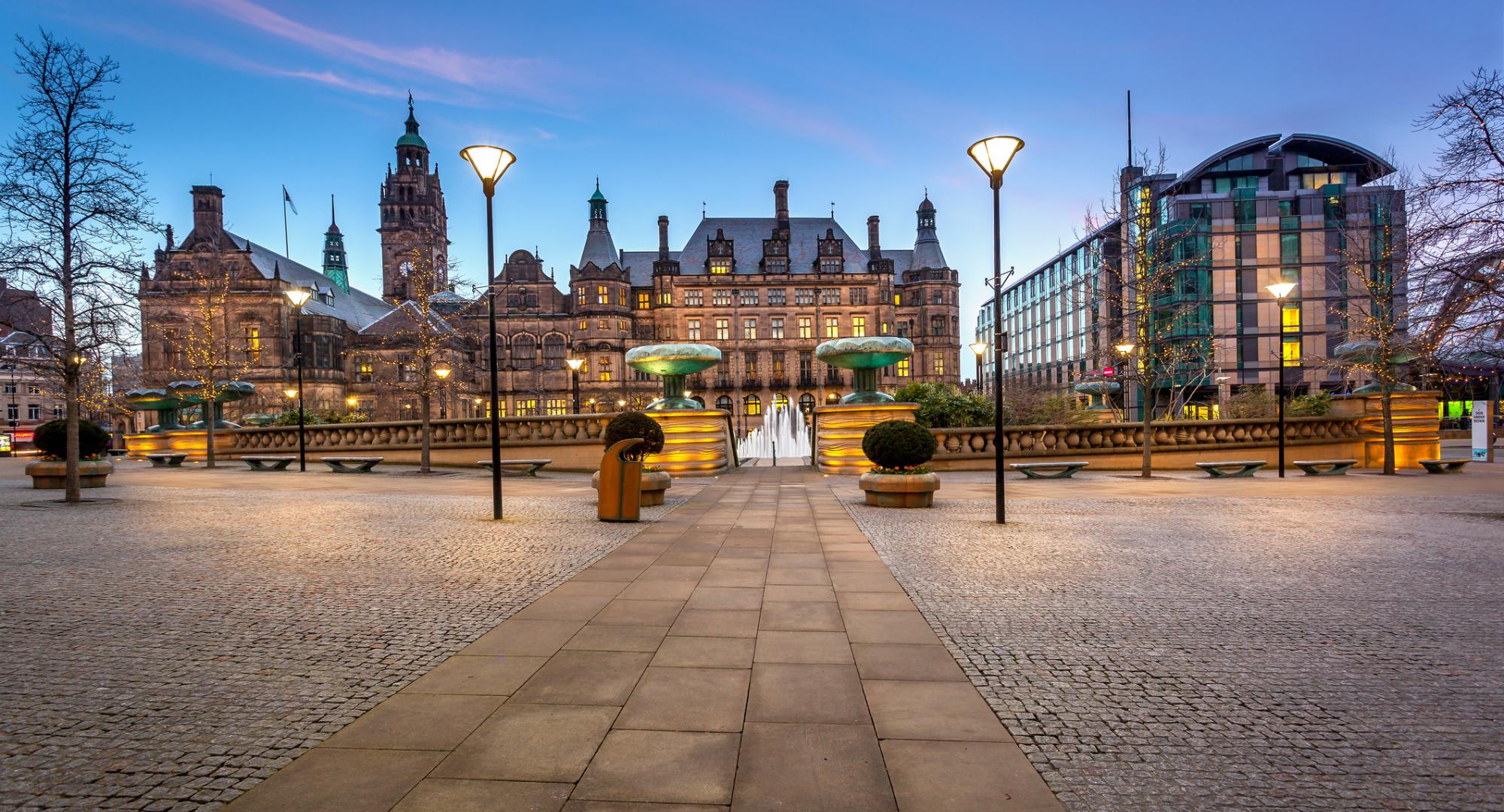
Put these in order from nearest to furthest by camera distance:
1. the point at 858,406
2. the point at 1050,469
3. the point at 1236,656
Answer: the point at 1236,656 < the point at 1050,469 < the point at 858,406

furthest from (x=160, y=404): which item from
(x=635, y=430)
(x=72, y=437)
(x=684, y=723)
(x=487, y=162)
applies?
(x=684, y=723)

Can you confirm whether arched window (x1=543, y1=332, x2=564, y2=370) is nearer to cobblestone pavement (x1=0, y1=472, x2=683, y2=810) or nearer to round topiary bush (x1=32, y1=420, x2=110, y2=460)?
round topiary bush (x1=32, y1=420, x2=110, y2=460)

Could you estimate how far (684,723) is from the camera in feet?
12.7

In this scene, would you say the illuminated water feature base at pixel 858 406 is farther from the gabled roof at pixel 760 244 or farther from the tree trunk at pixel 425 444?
the gabled roof at pixel 760 244

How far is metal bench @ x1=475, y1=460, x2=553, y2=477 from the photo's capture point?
68.7ft

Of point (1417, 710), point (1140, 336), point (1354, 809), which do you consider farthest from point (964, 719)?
point (1140, 336)

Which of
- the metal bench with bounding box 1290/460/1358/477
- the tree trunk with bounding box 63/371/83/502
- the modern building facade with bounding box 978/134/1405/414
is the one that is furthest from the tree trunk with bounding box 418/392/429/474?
the modern building facade with bounding box 978/134/1405/414

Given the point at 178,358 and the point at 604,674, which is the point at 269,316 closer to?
the point at 178,358

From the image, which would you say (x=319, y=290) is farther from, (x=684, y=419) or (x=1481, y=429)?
(x=1481, y=429)

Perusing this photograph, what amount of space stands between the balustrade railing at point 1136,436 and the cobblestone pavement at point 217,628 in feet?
49.7

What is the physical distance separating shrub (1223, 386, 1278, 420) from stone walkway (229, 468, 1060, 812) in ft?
94.3

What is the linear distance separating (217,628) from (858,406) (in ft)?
59.8

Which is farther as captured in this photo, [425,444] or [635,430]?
[425,444]

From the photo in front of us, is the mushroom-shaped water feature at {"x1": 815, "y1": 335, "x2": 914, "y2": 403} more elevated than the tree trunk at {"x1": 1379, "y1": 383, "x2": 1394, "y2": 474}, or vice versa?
the mushroom-shaped water feature at {"x1": 815, "y1": 335, "x2": 914, "y2": 403}
